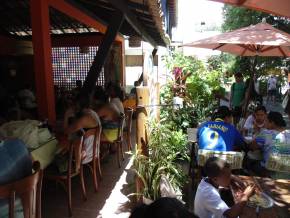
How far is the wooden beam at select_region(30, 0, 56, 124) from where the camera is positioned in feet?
14.9

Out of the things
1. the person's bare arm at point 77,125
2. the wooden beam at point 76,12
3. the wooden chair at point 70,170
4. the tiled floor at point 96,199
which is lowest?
the tiled floor at point 96,199

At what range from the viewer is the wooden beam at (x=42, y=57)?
4527mm

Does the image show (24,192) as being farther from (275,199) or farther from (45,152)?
(275,199)

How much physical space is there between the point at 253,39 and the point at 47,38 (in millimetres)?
3011

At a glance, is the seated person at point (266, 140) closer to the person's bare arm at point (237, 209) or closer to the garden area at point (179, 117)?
the garden area at point (179, 117)

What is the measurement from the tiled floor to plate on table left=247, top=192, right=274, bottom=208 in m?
1.53

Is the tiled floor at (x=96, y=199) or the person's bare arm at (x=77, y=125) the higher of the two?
the person's bare arm at (x=77, y=125)

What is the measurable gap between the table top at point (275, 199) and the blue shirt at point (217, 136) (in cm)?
81

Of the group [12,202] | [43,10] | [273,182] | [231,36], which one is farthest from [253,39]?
[12,202]

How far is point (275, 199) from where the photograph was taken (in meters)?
2.41

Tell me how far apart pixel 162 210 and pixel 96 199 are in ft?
9.39

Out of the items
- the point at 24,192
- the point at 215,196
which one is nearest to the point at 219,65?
the point at 215,196

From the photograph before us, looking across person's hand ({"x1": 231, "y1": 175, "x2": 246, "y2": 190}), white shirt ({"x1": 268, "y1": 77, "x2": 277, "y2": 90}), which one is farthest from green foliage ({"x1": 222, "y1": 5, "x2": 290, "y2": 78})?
person's hand ({"x1": 231, "y1": 175, "x2": 246, "y2": 190})

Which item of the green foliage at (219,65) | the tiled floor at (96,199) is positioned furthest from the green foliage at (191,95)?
the green foliage at (219,65)
